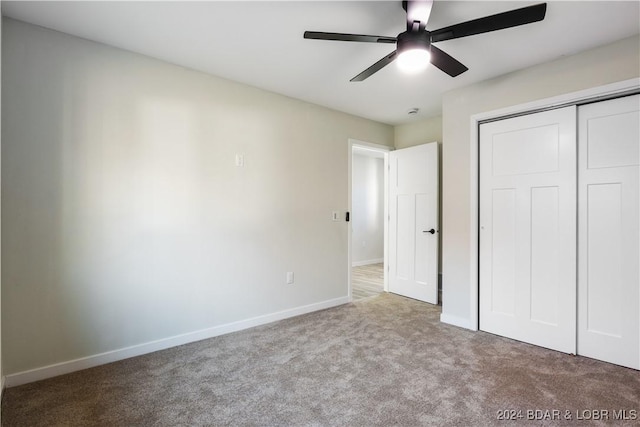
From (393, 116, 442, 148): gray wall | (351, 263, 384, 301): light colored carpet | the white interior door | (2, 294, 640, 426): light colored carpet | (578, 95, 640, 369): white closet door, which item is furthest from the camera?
(351, 263, 384, 301): light colored carpet

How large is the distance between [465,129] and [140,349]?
11.6 ft

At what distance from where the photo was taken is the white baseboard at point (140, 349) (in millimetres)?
2217

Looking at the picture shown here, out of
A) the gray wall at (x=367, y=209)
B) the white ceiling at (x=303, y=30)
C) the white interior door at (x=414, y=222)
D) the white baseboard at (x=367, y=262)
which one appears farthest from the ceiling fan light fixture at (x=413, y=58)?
the white baseboard at (x=367, y=262)

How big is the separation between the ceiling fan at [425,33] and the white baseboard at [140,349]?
2574 millimetres

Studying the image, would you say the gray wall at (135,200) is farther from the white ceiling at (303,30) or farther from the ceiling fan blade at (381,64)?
the ceiling fan blade at (381,64)

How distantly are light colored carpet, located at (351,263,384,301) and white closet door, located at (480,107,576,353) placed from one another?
171 cm

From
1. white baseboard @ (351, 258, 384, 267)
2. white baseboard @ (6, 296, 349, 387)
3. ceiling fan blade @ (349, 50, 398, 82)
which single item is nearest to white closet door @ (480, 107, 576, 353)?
ceiling fan blade @ (349, 50, 398, 82)

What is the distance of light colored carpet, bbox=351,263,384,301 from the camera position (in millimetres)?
4621

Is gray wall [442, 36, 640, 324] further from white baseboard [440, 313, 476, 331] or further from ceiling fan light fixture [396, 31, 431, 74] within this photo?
ceiling fan light fixture [396, 31, 431, 74]

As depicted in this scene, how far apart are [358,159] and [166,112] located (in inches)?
186

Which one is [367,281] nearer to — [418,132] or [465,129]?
[418,132]

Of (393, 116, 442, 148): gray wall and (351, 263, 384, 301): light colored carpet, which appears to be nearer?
(393, 116, 442, 148): gray wall

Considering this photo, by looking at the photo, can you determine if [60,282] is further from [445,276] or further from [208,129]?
[445,276]

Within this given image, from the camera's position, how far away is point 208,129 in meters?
2.99
